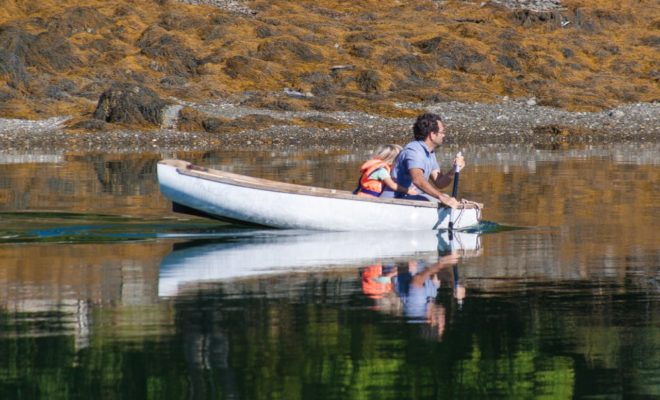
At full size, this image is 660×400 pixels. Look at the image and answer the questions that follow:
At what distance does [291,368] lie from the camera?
977 centimetres

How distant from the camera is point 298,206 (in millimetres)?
19844

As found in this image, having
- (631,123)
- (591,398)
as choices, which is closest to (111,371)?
Answer: (591,398)

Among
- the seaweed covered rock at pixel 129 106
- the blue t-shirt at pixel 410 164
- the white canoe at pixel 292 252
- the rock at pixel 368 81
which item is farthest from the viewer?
the rock at pixel 368 81

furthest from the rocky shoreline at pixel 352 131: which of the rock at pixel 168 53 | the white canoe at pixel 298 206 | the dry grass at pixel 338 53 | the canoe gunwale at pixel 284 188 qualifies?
the white canoe at pixel 298 206

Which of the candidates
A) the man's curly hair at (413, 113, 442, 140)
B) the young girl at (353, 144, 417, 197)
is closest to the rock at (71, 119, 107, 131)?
the young girl at (353, 144, 417, 197)

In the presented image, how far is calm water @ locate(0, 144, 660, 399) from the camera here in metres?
9.48

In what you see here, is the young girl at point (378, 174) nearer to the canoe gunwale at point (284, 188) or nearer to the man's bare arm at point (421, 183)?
the canoe gunwale at point (284, 188)

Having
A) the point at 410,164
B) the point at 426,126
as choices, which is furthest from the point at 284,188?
the point at 426,126

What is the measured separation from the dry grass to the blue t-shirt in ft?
119

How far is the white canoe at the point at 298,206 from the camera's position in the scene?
1959 centimetres

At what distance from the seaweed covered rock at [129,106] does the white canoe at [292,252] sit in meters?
34.0

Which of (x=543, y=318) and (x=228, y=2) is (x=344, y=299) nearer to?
(x=543, y=318)

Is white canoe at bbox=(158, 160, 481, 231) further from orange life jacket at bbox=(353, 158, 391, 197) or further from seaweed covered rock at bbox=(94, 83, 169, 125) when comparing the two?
seaweed covered rock at bbox=(94, 83, 169, 125)

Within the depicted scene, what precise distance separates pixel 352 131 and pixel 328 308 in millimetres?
40786
